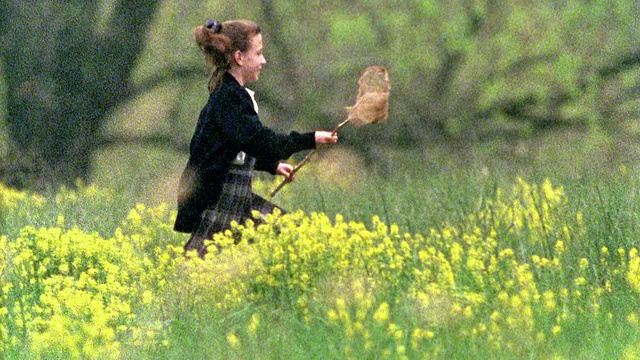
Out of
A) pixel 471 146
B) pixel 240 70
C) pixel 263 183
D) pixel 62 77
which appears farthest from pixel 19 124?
pixel 240 70

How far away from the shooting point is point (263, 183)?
12.2 m

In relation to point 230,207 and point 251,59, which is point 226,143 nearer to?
point 230,207

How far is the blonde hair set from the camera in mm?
7391

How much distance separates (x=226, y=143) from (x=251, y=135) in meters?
0.20

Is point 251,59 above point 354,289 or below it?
above

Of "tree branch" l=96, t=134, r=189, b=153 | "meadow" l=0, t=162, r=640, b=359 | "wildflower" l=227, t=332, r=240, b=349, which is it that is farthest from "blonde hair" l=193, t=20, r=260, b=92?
"tree branch" l=96, t=134, r=189, b=153

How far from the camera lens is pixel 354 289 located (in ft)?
19.8

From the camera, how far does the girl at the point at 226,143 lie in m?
7.27

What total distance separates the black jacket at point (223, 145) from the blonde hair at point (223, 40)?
0.09 meters

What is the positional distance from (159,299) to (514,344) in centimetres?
199

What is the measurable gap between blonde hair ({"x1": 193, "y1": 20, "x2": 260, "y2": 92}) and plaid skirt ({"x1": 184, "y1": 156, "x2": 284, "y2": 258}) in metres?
0.51

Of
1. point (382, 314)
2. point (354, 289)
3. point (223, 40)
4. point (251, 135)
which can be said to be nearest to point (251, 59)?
point (223, 40)

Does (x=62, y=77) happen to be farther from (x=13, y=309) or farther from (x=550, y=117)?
(x=13, y=309)

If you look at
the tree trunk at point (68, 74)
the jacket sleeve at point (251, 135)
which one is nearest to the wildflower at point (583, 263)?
the jacket sleeve at point (251, 135)
